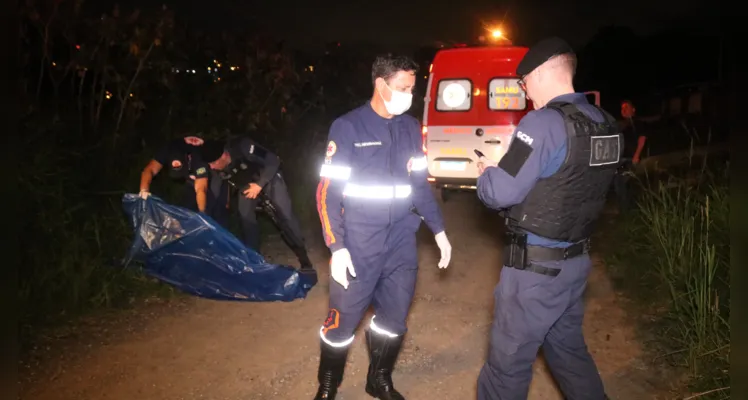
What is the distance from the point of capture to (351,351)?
445 cm

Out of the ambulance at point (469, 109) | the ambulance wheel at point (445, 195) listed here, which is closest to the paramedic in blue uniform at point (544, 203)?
the ambulance at point (469, 109)

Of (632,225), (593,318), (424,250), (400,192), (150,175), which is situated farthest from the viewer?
(424,250)

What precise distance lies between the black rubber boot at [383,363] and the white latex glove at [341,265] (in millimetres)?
565

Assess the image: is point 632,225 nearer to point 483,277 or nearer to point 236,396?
point 483,277

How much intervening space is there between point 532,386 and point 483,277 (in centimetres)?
248

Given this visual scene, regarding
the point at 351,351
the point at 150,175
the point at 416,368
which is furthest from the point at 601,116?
the point at 150,175

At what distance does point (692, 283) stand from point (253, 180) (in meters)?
4.03

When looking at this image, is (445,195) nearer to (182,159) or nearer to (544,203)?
(182,159)

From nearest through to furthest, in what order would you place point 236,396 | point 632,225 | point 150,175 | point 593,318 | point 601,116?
point 601,116, point 236,396, point 593,318, point 150,175, point 632,225

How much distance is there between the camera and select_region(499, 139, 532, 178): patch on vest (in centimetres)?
260

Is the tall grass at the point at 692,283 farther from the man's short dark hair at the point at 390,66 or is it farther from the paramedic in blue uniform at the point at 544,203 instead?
the man's short dark hair at the point at 390,66

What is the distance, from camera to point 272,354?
4.39 metres

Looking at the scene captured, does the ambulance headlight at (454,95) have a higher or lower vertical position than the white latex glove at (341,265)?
higher

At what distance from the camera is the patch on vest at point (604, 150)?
2654 millimetres
